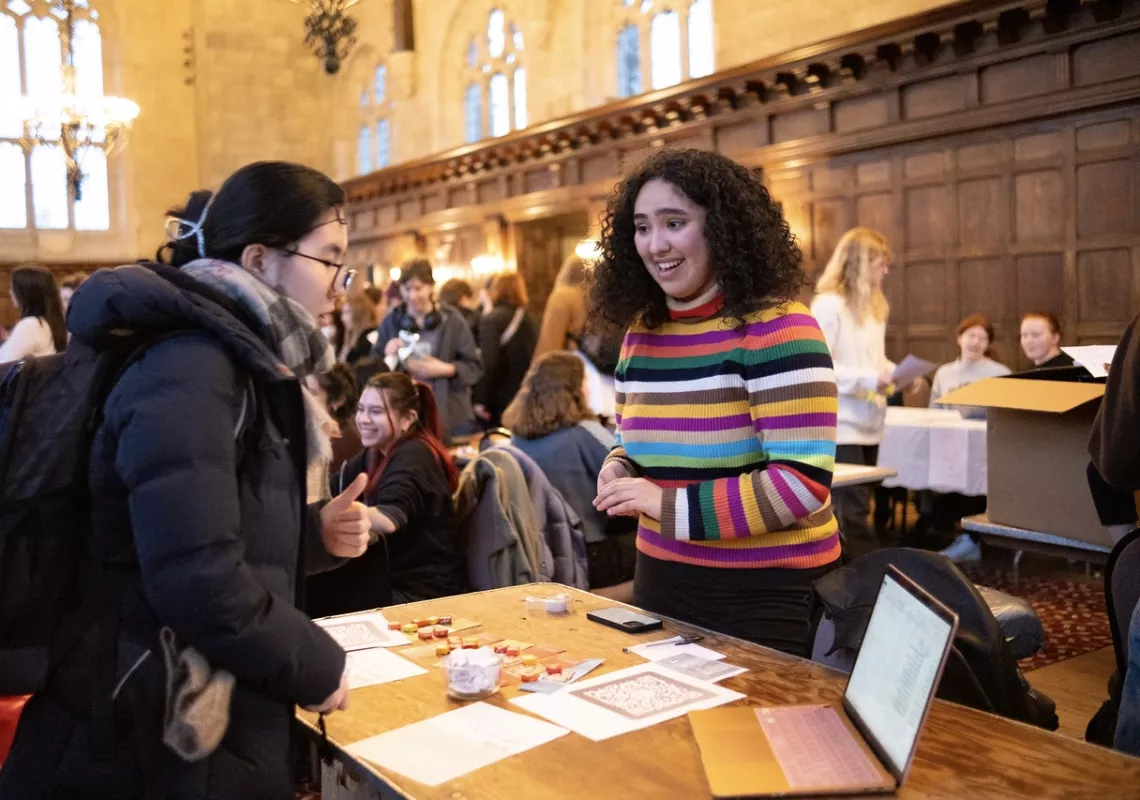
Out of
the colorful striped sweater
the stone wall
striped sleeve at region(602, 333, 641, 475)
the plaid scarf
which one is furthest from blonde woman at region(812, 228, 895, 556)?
the stone wall

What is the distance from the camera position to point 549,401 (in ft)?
12.7

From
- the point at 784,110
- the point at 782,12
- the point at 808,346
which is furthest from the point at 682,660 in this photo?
the point at 782,12

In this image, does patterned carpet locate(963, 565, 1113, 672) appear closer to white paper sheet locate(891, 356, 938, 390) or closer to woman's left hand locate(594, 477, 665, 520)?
white paper sheet locate(891, 356, 938, 390)

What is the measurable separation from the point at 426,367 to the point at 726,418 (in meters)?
3.85

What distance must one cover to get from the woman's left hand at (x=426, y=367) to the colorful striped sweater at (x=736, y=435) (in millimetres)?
3628

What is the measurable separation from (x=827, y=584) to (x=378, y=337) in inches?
181

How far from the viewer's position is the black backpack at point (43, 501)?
1.32 meters

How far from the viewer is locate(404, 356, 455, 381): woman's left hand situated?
575 cm

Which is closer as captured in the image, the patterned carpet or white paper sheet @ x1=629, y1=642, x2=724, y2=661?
white paper sheet @ x1=629, y1=642, x2=724, y2=661

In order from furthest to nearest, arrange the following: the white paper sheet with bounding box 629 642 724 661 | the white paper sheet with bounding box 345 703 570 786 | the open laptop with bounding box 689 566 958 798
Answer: the white paper sheet with bounding box 629 642 724 661 → the white paper sheet with bounding box 345 703 570 786 → the open laptop with bounding box 689 566 958 798

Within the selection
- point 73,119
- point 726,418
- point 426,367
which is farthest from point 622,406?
point 73,119

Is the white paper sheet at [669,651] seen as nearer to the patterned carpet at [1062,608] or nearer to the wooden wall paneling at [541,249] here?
the patterned carpet at [1062,608]

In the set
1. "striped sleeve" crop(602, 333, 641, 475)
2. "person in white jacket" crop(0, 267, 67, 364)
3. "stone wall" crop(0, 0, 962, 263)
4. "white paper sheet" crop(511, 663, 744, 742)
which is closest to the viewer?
"white paper sheet" crop(511, 663, 744, 742)

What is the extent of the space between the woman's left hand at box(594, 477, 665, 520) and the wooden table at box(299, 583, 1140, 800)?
1.02 ft
